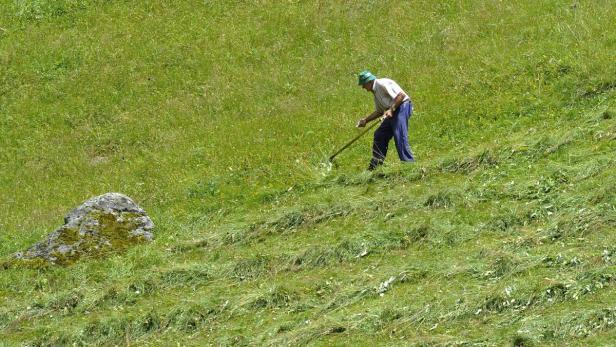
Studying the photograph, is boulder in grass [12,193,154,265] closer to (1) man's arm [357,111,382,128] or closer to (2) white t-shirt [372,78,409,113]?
(1) man's arm [357,111,382,128]

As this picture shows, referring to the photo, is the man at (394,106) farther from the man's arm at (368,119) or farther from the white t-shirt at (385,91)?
the man's arm at (368,119)

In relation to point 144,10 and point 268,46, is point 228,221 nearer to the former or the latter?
point 268,46

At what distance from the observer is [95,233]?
50.9 feet

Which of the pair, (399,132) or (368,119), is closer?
(399,132)

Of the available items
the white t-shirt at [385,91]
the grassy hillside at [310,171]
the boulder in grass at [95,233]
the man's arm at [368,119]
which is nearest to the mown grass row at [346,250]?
the grassy hillside at [310,171]

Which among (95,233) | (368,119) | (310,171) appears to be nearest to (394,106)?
(368,119)

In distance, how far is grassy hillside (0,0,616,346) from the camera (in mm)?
10734

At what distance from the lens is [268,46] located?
80.1 feet

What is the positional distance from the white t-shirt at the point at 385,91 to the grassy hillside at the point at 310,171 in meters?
1.19

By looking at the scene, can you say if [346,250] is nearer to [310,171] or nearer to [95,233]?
[95,233]

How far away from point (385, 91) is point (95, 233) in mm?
4927

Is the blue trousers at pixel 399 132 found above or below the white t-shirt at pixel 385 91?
below

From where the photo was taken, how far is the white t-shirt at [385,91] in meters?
15.9

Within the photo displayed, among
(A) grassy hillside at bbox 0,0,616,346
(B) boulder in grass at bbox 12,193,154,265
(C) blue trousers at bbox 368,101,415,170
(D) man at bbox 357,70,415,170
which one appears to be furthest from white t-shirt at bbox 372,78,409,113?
(B) boulder in grass at bbox 12,193,154,265
